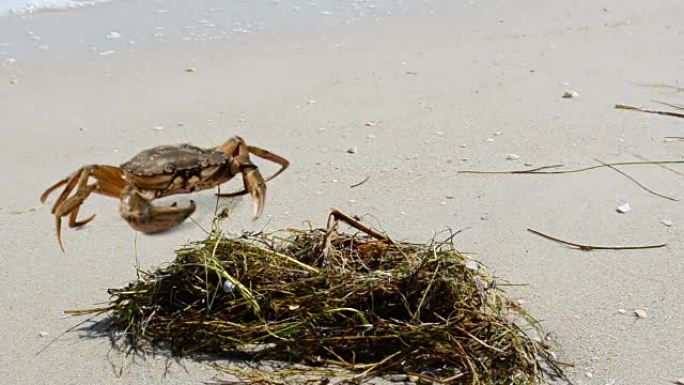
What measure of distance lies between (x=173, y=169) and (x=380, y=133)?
1468mm

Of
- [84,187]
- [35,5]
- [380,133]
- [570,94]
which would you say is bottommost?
[35,5]

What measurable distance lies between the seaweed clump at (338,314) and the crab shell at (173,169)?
744mm

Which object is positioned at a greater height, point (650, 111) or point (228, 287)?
point (228, 287)

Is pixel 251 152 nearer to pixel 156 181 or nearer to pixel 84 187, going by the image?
pixel 156 181

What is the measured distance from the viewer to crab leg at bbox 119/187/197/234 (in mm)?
A: 3588

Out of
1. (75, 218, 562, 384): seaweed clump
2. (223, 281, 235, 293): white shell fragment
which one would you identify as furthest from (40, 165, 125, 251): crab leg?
(223, 281, 235, 293): white shell fragment

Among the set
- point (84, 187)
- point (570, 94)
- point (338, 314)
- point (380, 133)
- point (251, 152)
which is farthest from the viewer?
point (570, 94)

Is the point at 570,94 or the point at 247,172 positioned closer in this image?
the point at 247,172

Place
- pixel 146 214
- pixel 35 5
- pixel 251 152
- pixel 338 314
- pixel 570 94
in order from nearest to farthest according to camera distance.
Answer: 1. pixel 338 314
2. pixel 146 214
3. pixel 251 152
4. pixel 570 94
5. pixel 35 5

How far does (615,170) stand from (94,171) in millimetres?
2363

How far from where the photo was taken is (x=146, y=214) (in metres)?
3.62

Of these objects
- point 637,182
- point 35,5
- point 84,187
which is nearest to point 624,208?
point 637,182

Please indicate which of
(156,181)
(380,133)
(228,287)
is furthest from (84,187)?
(380,133)

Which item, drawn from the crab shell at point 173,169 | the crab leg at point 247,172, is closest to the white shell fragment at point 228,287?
the crab leg at point 247,172
